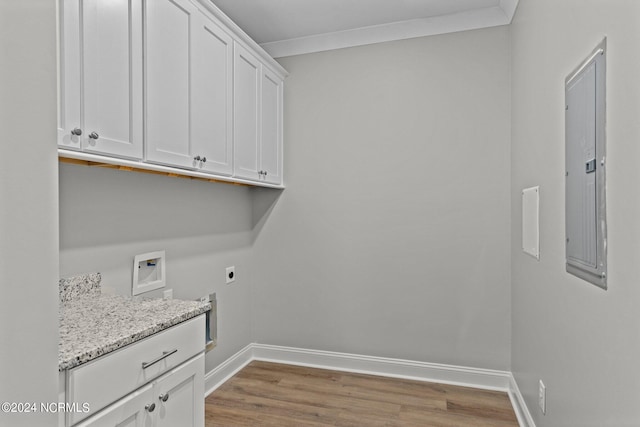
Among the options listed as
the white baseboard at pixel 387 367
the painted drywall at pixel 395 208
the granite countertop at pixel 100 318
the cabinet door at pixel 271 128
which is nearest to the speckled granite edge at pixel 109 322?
the granite countertop at pixel 100 318

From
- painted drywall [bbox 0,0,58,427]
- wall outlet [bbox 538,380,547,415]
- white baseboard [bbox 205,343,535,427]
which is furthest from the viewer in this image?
white baseboard [bbox 205,343,535,427]

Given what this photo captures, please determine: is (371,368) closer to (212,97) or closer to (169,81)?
(212,97)

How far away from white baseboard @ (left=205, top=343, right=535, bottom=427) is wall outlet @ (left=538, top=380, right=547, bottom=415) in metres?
0.55

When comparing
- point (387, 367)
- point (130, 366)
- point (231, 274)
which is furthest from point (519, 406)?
point (130, 366)

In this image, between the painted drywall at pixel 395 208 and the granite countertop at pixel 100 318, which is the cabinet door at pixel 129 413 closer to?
the granite countertop at pixel 100 318

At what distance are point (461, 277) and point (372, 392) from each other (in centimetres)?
100

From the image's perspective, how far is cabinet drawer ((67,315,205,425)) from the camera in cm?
114

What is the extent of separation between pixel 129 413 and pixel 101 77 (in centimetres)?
120

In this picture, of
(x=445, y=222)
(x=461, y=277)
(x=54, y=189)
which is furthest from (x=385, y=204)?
(x=54, y=189)

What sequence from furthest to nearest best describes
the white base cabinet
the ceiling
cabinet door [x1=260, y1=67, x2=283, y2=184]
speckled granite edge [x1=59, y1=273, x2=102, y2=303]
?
cabinet door [x1=260, y1=67, x2=283, y2=184], the ceiling, speckled granite edge [x1=59, y1=273, x2=102, y2=303], the white base cabinet

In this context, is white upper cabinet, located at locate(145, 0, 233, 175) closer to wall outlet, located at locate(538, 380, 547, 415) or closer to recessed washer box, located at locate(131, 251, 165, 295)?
recessed washer box, located at locate(131, 251, 165, 295)

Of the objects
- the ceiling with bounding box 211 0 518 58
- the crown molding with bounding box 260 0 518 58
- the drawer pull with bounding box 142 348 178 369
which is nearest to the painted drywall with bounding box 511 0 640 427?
the crown molding with bounding box 260 0 518 58

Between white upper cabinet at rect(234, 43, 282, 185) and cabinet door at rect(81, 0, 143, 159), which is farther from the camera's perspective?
white upper cabinet at rect(234, 43, 282, 185)

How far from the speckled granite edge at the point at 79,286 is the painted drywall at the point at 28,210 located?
1185 millimetres
